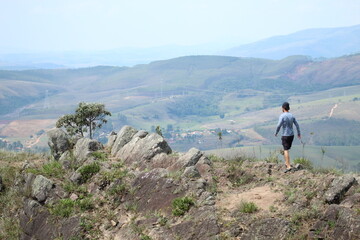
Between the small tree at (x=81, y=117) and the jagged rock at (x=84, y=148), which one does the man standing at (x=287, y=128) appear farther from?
the small tree at (x=81, y=117)

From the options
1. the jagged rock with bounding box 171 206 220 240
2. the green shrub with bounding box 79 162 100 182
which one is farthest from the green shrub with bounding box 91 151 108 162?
the jagged rock with bounding box 171 206 220 240

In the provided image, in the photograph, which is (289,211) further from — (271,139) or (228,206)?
(271,139)

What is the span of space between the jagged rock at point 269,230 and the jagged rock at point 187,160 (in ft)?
21.4

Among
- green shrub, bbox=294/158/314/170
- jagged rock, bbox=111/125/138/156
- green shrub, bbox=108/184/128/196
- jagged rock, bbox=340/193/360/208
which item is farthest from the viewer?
jagged rock, bbox=111/125/138/156

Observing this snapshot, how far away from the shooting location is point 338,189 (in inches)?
486

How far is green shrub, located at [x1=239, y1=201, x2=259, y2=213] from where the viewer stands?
12.7 m

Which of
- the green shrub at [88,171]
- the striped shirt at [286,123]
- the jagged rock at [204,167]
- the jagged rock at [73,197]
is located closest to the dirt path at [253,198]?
the jagged rock at [204,167]

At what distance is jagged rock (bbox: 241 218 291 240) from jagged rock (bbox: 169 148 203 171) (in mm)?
6513

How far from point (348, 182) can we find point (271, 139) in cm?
16931

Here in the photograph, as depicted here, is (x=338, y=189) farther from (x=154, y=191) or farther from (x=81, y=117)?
(x=81, y=117)

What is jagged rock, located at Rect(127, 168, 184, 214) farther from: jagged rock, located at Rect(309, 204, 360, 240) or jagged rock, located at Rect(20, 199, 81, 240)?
jagged rock, located at Rect(309, 204, 360, 240)

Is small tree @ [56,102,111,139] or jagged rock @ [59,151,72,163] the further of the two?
small tree @ [56,102,111,139]

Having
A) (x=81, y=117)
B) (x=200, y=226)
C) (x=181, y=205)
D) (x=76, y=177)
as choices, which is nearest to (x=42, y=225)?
(x=76, y=177)

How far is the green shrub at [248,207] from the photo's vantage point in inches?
501
